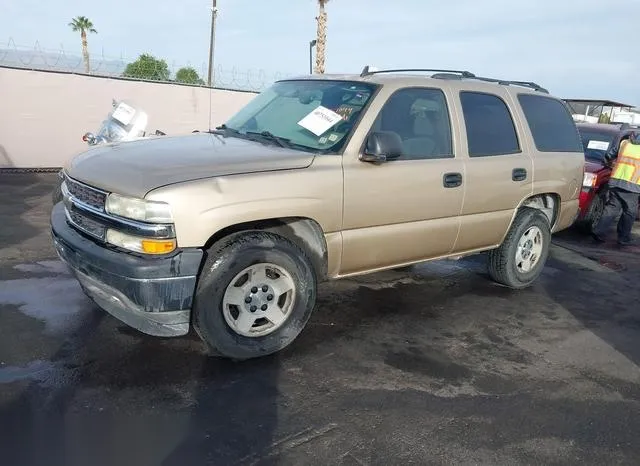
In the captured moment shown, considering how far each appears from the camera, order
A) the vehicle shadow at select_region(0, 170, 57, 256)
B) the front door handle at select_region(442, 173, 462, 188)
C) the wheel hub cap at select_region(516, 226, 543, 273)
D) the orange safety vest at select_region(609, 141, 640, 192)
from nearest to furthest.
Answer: the front door handle at select_region(442, 173, 462, 188)
the wheel hub cap at select_region(516, 226, 543, 273)
the vehicle shadow at select_region(0, 170, 57, 256)
the orange safety vest at select_region(609, 141, 640, 192)

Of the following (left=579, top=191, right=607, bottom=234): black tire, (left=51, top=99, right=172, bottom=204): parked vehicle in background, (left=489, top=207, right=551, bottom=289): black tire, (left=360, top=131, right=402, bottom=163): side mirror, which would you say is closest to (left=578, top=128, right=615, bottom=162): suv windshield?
(left=579, top=191, right=607, bottom=234): black tire

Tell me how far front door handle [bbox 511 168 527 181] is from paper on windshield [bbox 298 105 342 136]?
1.90 m

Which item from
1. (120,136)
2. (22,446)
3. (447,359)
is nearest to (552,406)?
(447,359)

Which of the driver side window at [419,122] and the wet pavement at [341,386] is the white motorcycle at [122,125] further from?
the driver side window at [419,122]

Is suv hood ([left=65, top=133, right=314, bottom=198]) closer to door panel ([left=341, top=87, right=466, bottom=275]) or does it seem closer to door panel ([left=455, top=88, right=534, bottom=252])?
door panel ([left=341, top=87, right=466, bottom=275])

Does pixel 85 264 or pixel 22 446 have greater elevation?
pixel 85 264

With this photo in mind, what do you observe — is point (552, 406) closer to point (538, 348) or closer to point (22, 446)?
point (538, 348)

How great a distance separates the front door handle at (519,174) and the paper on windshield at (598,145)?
4957 millimetres

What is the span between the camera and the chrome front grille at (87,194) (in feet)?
11.4

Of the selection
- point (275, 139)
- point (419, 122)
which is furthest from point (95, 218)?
point (419, 122)

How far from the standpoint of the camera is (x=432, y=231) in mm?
4586

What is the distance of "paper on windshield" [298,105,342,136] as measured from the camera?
4152mm

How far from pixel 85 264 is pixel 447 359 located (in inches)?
99.9

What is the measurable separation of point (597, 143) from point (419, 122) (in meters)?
6.24
